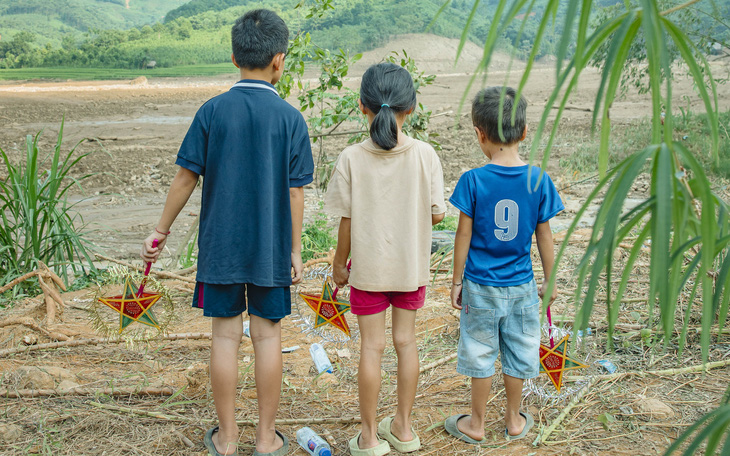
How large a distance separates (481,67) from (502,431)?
1.83 m

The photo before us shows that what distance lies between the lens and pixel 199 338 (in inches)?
123

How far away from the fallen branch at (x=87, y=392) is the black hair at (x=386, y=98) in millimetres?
1459

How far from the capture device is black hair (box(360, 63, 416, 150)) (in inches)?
81.7

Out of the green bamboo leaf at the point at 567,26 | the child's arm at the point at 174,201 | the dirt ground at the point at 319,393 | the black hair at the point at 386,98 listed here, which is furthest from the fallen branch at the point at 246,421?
the green bamboo leaf at the point at 567,26

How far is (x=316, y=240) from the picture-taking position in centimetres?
546

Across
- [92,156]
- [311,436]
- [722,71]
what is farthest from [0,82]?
[311,436]

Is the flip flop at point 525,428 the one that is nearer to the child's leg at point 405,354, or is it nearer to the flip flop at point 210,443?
the child's leg at point 405,354

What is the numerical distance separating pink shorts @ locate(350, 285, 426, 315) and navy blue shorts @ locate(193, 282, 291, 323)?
0.80ft

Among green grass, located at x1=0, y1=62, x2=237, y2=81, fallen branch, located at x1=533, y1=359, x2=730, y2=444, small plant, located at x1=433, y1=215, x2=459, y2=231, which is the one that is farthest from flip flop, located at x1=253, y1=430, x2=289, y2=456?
green grass, located at x1=0, y1=62, x2=237, y2=81

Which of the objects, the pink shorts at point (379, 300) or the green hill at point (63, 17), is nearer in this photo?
the pink shorts at point (379, 300)

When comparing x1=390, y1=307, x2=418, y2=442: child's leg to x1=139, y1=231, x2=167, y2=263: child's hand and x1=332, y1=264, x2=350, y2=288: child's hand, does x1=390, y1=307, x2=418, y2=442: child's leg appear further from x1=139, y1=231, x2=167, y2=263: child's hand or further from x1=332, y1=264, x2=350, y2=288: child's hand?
x1=139, y1=231, x2=167, y2=263: child's hand

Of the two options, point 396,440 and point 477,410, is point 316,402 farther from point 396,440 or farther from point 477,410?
point 477,410

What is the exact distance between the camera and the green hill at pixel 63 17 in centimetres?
4009

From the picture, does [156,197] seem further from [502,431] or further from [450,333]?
[502,431]
